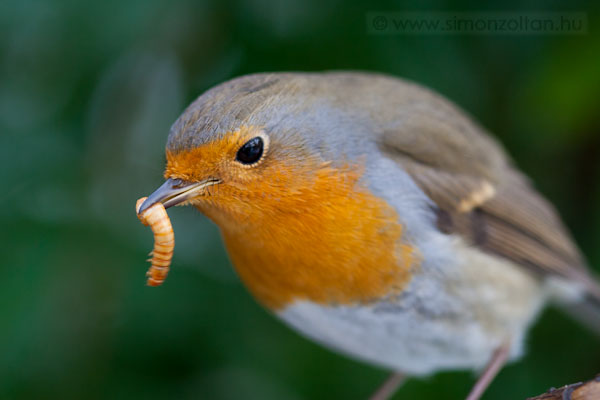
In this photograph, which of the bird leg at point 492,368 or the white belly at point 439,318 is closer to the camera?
the white belly at point 439,318

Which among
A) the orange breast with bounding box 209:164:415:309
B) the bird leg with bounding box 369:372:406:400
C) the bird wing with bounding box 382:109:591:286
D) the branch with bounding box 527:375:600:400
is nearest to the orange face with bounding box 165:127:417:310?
the orange breast with bounding box 209:164:415:309

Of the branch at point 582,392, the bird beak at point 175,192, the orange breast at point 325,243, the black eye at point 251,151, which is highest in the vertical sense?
the black eye at point 251,151

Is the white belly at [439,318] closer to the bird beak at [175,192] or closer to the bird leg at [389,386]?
Result: the bird leg at [389,386]

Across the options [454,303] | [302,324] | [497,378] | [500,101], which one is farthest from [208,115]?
[497,378]

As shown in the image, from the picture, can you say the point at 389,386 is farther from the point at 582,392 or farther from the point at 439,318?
the point at 582,392

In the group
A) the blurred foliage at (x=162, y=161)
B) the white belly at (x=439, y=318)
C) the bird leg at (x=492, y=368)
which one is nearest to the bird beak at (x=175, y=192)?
the white belly at (x=439, y=318)

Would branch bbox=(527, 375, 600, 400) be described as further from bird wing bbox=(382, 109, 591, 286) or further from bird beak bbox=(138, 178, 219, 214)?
bird beak bbox=(138, 178, 219, 214)

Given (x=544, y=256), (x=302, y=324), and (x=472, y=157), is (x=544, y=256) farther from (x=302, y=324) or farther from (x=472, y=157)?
(x=302, y=324)
